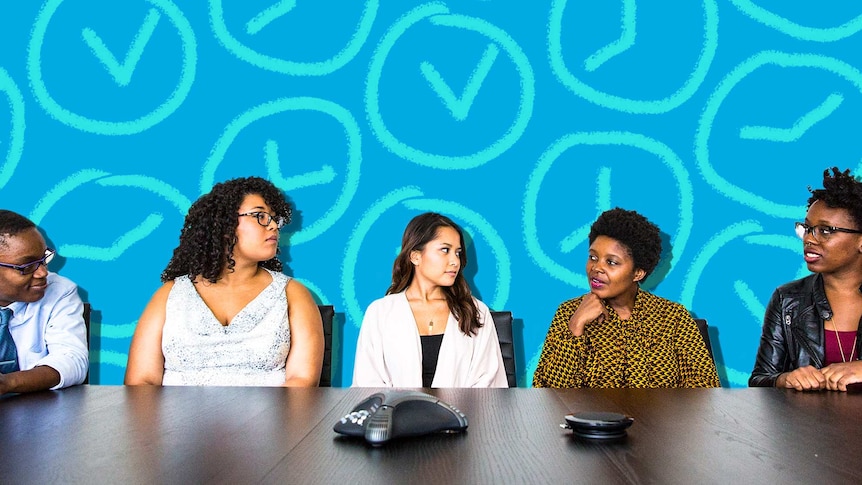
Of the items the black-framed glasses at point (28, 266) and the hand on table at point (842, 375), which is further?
the black-framed glasses at point (28, 266)

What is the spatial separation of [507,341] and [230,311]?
3.32ft

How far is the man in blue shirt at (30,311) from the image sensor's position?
2.48 m

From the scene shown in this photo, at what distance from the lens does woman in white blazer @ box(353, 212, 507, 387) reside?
3016 millimetres

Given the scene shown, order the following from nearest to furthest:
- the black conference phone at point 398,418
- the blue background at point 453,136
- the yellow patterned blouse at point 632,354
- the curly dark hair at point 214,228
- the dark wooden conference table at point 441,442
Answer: the dark wooden conference table at point 441,442 → the black conference phone at point 398,418 → the yellow patterned blouse at point 632,354 → the curly dark hair at point 214,228 → the blue background at point 453,136

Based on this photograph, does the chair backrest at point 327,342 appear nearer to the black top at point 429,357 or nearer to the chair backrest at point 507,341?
the black top at point 429,357

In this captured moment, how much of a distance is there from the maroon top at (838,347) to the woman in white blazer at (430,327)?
3.56ft

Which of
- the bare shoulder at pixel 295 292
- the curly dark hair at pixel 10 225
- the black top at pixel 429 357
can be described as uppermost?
the curly dark hair at pixel 10 225

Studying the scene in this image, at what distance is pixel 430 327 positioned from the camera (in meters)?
3.13

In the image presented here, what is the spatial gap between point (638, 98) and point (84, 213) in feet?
7.47

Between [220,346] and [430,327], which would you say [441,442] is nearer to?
[220,346]

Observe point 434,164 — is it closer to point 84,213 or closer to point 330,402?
point 84,213

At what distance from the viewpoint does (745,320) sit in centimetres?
331

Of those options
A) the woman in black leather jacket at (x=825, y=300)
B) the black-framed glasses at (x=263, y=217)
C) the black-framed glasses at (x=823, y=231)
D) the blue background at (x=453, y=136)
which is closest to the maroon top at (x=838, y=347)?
the woman in black leather jacket at (x=825, y=300)

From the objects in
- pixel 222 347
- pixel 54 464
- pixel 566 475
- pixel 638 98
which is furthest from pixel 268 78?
pixel 566 475
